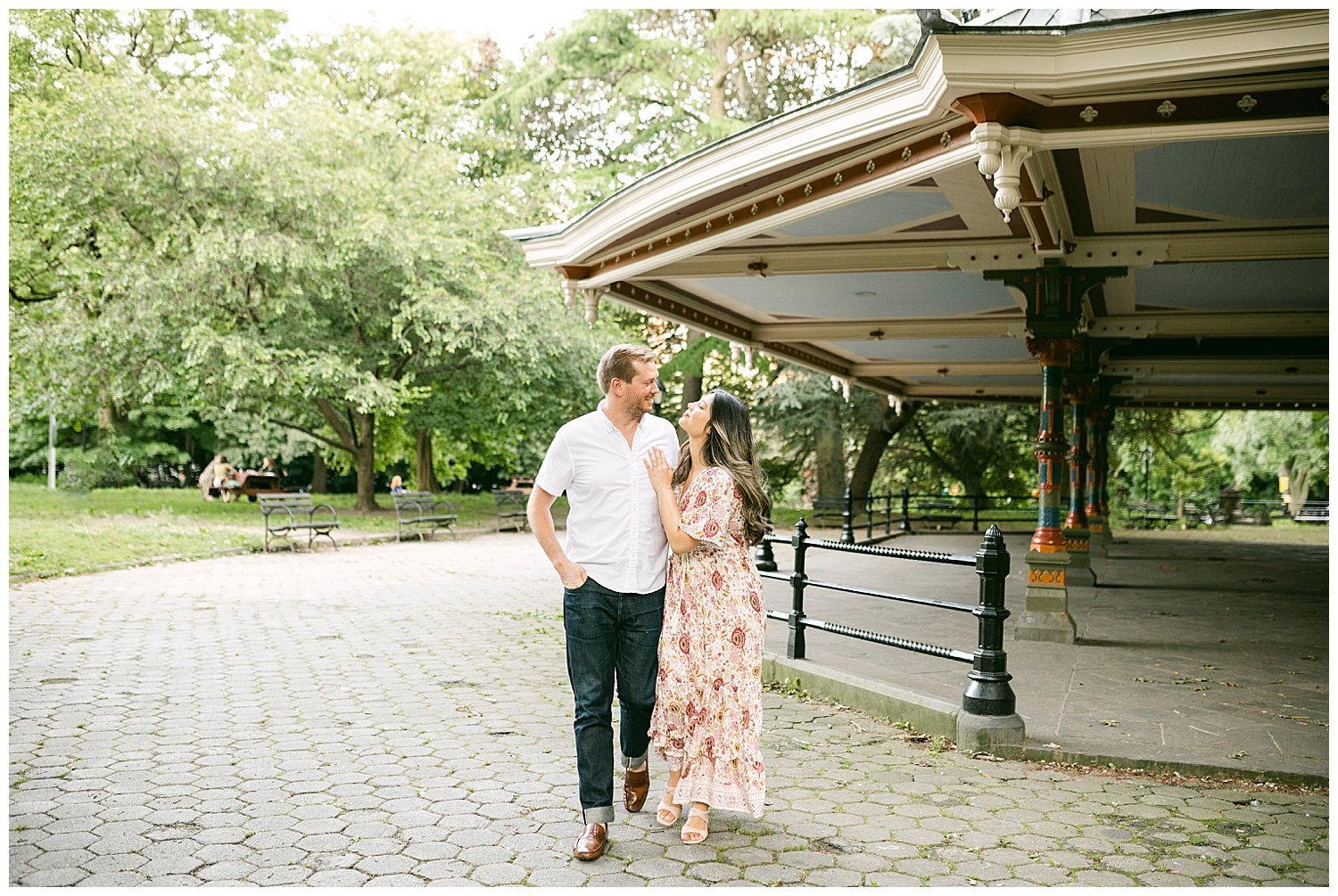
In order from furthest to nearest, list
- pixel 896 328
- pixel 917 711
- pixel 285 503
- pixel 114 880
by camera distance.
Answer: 1. pixel 285 503
2. pixel 896 328
3. pixel 917 711
4. pixel 114 880

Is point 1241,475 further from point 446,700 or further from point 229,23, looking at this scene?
point 446,700

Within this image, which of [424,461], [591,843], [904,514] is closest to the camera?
[591,843]

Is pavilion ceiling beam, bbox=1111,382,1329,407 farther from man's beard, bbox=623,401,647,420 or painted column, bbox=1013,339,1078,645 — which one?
man's beard, bbox=623,401,647,420

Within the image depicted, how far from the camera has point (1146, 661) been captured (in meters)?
8.19

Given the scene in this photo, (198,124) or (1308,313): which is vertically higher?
(198,124)

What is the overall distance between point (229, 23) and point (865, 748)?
28820mm

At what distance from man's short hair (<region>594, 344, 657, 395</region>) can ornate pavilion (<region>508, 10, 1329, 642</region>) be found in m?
2.14

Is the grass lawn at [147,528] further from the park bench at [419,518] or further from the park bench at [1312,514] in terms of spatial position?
the park bench at [419,518]

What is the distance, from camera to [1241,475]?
4200 cm

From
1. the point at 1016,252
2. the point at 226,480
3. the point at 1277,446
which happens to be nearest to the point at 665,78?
the point at 226,480

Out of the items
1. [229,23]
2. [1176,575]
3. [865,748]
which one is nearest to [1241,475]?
[1176,575]

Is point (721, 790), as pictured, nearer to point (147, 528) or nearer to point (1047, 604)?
point (1047, 604)

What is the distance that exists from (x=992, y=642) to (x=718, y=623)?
203 cm

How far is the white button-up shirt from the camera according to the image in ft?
14.1
